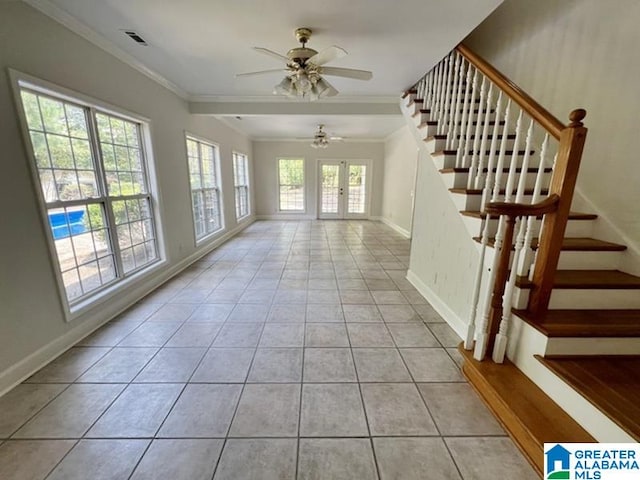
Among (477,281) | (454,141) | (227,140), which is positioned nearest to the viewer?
(477,281)

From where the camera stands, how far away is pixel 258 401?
1631 millimetres

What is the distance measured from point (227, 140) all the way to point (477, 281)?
225 inches

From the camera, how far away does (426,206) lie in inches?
122

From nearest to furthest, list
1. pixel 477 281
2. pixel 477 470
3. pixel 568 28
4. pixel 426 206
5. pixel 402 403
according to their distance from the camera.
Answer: pixel 477 470 → pixel 402 403 → pixel 477 281 → pixel 568 28 → pixel 426 206

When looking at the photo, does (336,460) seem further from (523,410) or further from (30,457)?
(30,457)

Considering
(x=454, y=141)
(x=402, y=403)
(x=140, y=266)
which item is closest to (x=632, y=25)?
(x=454, y=141)

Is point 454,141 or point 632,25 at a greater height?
point 632,25

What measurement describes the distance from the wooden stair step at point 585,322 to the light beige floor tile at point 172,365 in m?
2.21

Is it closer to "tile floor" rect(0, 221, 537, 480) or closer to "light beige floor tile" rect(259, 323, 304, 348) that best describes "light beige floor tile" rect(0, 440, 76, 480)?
"tile floor" rect(0, 221, 537, 480)

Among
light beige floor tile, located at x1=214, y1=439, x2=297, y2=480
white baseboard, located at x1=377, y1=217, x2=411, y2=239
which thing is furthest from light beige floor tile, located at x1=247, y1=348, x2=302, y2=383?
white baseboard, located at x1=377, y1=217, x2=411, y2=239

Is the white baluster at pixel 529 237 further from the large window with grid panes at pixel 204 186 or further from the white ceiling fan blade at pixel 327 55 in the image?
the large window with grid panes at pixel 204 186

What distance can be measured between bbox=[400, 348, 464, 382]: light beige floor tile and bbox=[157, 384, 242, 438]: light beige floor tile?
1221mm

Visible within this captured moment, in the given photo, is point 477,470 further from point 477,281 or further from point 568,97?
point 568,97

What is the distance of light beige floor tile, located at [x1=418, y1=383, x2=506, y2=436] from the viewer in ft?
4.76
